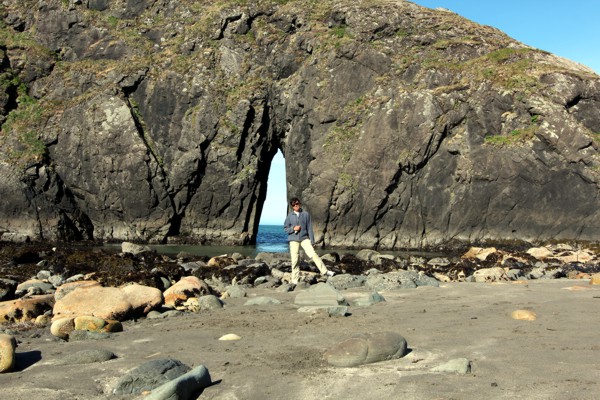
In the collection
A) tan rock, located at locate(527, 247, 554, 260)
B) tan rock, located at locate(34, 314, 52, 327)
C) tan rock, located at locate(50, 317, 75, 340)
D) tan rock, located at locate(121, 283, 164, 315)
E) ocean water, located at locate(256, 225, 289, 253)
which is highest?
tan rock, located at locate(527, 247, 554, 260)

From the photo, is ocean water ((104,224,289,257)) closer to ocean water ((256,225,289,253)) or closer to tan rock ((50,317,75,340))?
ocean water ((256,225,289,253))

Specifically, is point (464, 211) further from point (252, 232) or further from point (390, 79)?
point (252, 232)

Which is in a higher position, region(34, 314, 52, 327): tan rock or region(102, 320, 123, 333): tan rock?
region(102, 320, 123, 333): tan rock

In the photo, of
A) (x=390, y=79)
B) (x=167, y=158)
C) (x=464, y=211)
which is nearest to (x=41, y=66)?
(x=167, y=158)

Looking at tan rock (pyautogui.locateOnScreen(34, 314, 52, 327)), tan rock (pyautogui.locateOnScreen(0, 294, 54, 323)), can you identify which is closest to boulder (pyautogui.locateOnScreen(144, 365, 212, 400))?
tan rock (pyautogui.locateOnScreen(34, 314, 52, 327))

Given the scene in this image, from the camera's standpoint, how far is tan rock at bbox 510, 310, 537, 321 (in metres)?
7.04

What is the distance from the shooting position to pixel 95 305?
895 centimetres

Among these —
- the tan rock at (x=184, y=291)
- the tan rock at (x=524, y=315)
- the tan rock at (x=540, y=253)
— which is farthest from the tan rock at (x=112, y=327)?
the tan rock at (x=540, y=253)

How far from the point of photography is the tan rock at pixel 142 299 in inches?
364

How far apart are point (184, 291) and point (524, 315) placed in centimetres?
704

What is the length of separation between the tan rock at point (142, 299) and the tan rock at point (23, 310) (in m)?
1.70

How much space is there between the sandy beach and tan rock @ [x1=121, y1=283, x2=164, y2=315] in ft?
1.66

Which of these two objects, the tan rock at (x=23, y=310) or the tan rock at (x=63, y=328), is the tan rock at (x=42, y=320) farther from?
the tan rock at (x=63, y=328)

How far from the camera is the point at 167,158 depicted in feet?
154
